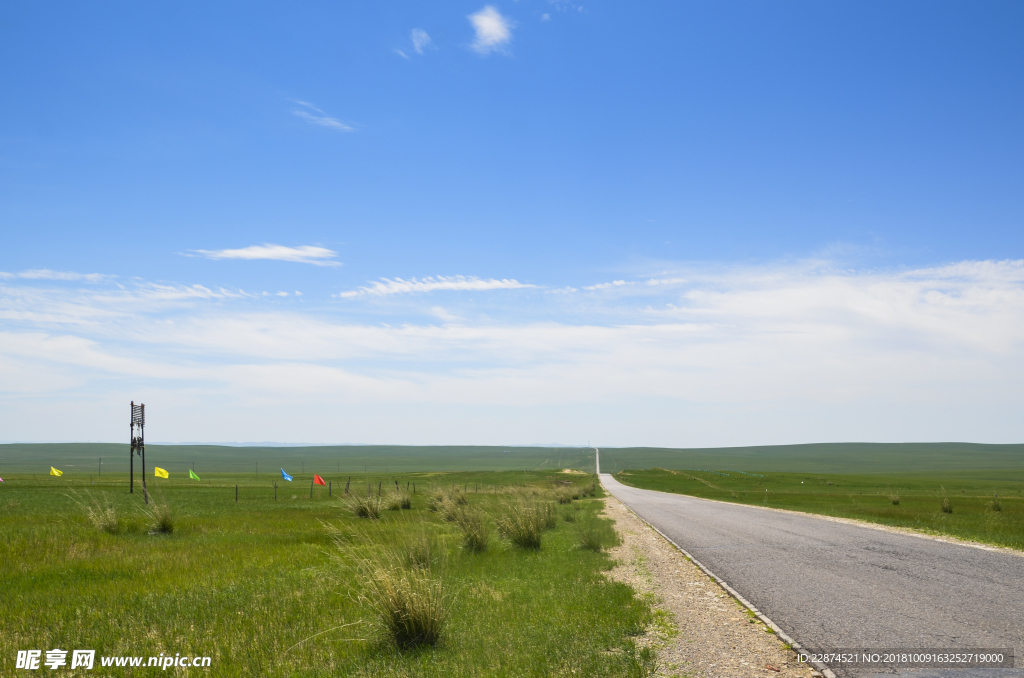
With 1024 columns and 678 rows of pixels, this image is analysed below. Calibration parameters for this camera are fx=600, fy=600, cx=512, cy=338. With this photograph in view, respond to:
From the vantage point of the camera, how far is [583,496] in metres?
52.8

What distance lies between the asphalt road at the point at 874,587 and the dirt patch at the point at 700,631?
509mm

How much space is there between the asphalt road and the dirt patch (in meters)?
0.51

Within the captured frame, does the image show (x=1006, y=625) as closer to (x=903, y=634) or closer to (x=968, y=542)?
(x=903, y=634)

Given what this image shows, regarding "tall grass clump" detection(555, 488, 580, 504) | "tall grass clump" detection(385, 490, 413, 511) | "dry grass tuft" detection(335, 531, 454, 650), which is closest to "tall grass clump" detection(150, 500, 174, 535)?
"tall grass clump" detection(385, 490, 413, 511)

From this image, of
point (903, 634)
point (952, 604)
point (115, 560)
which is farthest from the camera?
point (115, 560)

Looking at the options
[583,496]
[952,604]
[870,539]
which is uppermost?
[952,604]

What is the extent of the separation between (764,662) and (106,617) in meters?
10.7

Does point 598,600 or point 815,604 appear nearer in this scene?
point 815,604

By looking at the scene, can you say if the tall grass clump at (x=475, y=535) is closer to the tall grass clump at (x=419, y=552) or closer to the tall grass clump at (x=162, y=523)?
the tall grass clump at (x=419, y=552)

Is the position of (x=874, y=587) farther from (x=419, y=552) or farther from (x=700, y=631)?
(x=419, y=552)

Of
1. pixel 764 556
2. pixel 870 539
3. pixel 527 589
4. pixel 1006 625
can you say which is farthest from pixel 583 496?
pixel 1006 625

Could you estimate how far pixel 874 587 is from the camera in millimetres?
11648

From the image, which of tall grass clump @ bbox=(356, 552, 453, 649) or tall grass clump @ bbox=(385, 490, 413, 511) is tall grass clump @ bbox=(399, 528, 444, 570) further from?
tall grass clump @ bbox=(385, 490, 413, 511)

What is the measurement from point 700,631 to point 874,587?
15.8ft
